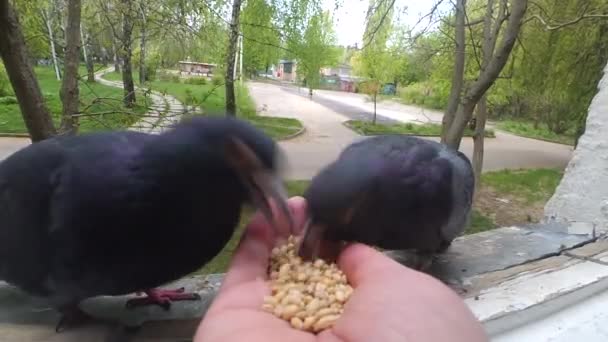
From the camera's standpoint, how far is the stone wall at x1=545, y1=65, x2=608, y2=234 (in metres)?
1.92

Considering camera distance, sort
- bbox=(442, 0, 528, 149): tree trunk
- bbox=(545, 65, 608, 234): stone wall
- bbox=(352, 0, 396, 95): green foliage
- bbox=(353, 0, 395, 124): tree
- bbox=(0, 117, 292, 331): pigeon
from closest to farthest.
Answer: bbox=(0, 117, 292, 331): pigeon, bbox=(545, 65, 608, 234): stone wall, bbox=(442, 0, 528, 149): tree trunk, bbox=(353, 0, 395, 124): tree, bbox=(352, 0, 396, 95): green foliage

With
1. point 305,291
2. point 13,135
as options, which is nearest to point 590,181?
point 305,291

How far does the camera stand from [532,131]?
17188mm

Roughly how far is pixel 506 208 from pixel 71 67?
6489 mm

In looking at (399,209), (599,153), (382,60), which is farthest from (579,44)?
(399,209)

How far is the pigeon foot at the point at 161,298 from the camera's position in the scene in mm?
1320

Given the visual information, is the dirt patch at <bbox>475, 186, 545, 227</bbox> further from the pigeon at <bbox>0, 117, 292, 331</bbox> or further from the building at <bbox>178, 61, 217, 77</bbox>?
the pigeon at <bbox>0, 117, 292, 331</bbox>

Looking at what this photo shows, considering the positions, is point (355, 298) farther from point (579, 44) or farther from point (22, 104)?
point (579, 44)

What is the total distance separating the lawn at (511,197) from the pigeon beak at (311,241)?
14.9 feet

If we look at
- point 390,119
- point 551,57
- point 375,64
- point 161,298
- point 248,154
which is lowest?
point 390,119

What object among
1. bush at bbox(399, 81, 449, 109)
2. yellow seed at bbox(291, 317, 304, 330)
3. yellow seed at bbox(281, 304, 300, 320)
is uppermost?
yellow seed at bbox(281, 304, 300, 320)

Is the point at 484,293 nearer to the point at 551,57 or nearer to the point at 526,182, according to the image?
the point at 551,57

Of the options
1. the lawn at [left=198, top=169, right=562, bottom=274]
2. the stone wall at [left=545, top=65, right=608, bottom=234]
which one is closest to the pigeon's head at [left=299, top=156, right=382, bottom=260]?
the stone wall at [left=545, top=65, right=608, bottom=234]

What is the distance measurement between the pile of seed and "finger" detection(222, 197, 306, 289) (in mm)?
31
